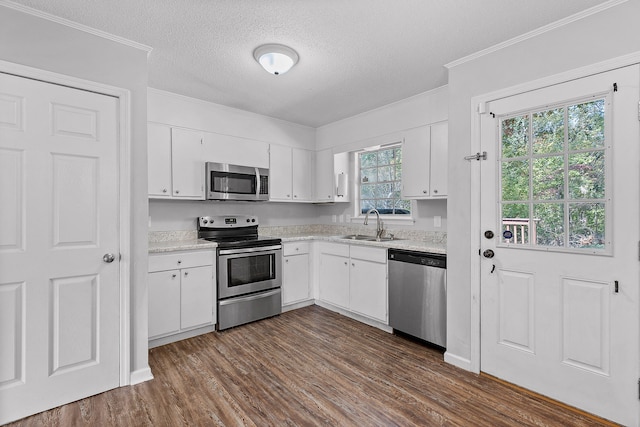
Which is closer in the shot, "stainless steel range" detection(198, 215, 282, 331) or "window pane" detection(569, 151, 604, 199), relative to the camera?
"window pane" detection(569, 151, 604, 199)

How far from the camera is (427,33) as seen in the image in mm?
2164

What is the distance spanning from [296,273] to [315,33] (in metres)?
2.72

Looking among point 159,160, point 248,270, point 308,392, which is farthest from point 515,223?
point 159,160

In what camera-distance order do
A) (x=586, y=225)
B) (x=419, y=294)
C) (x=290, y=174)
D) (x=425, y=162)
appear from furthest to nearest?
(x=290, y=174), (x=425, y=162), (x=419, y=294), (x=586, y=225)

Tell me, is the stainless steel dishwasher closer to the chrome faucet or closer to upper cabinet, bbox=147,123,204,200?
the chrome faucet

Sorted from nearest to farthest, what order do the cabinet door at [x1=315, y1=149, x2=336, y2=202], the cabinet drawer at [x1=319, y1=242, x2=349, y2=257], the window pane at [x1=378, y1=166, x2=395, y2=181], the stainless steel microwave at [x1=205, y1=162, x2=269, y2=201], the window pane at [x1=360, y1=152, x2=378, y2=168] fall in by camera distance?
1. the stainless steel microwave at [x1=205, y1=162, x2=269, y2=201]
2. the cabinet drawer at [x1=319, y1=242, x2=349, y2=257]
3. the window pane at [x1=378, y1=166, x2=395, y2=181]
4. the window pane at [x1=360, y1=152, x2=378, y2=168]
5. the cabinet door at [x1=315, y1=149, x2=336, y2=202]

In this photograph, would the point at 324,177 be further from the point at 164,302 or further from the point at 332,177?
the point at 164,302

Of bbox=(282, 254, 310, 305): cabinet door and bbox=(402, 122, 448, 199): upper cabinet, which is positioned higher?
bbox=(402, 122, 448, 199): upper cabinet

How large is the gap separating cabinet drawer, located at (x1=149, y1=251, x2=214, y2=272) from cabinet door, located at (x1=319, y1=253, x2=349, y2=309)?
4.68ft

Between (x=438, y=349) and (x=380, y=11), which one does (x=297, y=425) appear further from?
(x=380, y=11)

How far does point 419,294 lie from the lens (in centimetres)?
290

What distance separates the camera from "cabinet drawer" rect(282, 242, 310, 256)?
152 inches

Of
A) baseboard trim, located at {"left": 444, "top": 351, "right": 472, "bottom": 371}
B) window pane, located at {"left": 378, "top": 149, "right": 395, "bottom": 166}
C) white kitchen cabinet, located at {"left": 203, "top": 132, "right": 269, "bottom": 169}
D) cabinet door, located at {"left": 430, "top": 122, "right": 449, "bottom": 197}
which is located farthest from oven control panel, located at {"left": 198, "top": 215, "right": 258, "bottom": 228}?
baseboard trim, located at {"left": 444, "top": 351, "right": 472, "bottom": 371}

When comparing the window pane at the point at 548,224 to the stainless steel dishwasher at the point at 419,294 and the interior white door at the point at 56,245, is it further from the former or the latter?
the interior white door at the point at 56,245
